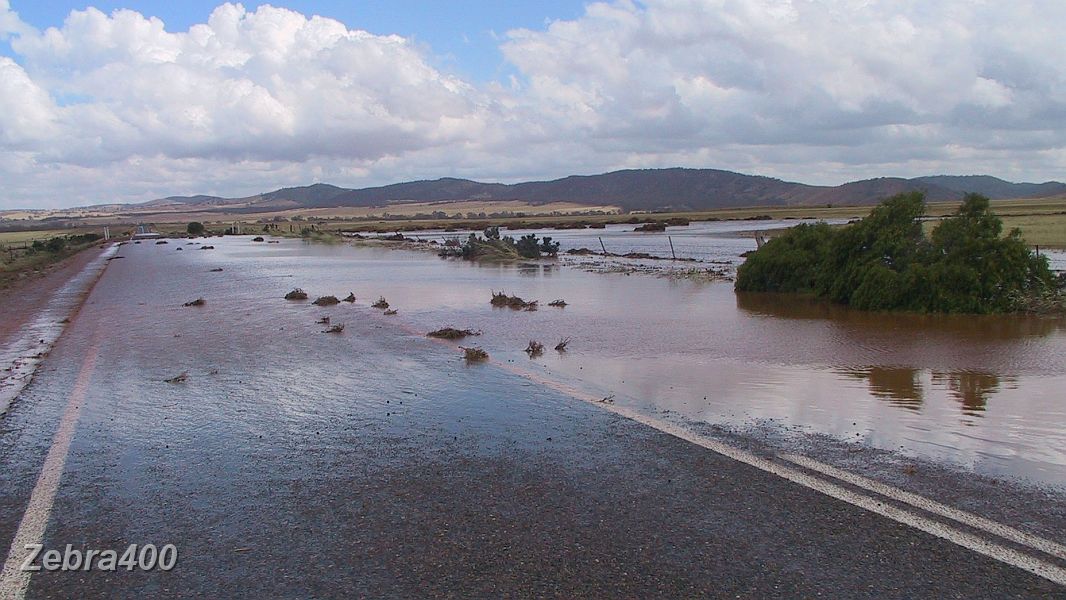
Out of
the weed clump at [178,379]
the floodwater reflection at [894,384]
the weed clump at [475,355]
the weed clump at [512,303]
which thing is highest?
the weed clump at [178,379]

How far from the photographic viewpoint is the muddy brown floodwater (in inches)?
302

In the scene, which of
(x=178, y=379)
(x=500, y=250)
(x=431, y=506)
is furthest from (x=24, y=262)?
(x=431, y=506)

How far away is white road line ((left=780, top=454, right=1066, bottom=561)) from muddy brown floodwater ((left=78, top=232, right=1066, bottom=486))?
1025 mm

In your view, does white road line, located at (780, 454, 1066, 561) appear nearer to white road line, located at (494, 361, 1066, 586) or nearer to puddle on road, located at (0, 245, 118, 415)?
white road line, located at (494, 361, 1066, 586)

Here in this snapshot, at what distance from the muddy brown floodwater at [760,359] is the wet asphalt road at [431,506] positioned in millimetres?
1159

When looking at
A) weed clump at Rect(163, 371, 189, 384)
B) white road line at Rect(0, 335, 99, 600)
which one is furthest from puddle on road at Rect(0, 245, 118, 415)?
weed clump at Rect(163, 371, 189, 384)

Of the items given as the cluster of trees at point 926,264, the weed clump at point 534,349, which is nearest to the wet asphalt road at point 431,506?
the weed clump at point 534,349

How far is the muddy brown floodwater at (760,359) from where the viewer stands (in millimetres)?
7664

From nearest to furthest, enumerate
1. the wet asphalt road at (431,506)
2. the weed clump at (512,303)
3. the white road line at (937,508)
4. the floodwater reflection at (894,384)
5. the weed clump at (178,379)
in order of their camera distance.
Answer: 1. the wet asphalt road at (431,506)
2. the white road line at (937,508)
3. the floodwater reflection at (894,384)
4. the weed clump at (178,379)
5. the weed clump at (512,303)

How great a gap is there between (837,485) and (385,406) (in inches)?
194

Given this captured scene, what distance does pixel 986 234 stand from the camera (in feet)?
59.3

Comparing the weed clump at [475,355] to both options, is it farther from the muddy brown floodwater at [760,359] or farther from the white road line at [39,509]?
the white road line at [39,509]

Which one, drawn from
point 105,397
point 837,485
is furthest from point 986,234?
point 105,397

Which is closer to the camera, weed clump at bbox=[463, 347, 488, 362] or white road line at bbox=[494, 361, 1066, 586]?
white road line at bbox=[494, 361, 1066, 586]
